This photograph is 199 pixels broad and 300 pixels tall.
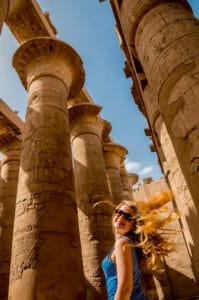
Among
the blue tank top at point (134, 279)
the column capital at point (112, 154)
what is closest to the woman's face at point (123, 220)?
the blue tank top at point (134, 279)

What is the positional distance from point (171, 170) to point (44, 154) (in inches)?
109

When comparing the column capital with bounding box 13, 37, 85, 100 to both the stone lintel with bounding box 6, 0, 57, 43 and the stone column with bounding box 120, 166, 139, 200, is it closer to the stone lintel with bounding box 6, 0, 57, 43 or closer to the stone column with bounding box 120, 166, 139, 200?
the stone lintel with bounding box 6, 0, 57, 43

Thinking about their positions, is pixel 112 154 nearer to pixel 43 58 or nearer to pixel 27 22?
pixel 43 58

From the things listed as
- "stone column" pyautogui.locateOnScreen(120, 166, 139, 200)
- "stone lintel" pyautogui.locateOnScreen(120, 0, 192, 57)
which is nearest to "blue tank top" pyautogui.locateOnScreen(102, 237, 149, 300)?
"stone lintel" pyautogui.locateOnScreen(120, 0, 192, 57)

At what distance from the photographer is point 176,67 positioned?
8.34 feet

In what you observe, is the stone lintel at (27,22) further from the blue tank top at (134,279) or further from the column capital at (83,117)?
the blue tank top at (134,279)

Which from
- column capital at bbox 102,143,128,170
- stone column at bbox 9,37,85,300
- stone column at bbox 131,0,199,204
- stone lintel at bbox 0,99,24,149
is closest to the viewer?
stone column at bbox 131,0,199,204

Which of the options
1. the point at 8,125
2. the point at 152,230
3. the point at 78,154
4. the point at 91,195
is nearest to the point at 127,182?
the point at 78,154

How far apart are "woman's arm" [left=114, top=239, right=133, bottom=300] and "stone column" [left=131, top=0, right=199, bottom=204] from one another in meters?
0.84

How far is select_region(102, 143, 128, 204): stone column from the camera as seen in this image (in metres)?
11.0

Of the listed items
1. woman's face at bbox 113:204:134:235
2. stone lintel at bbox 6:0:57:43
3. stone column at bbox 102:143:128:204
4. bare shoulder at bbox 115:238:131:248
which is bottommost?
bare shoulder at bbox 115:238:131:248

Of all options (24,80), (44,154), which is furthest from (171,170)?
(24,80)

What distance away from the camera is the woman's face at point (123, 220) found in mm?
1856

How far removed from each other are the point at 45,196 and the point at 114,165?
25.7 ft
